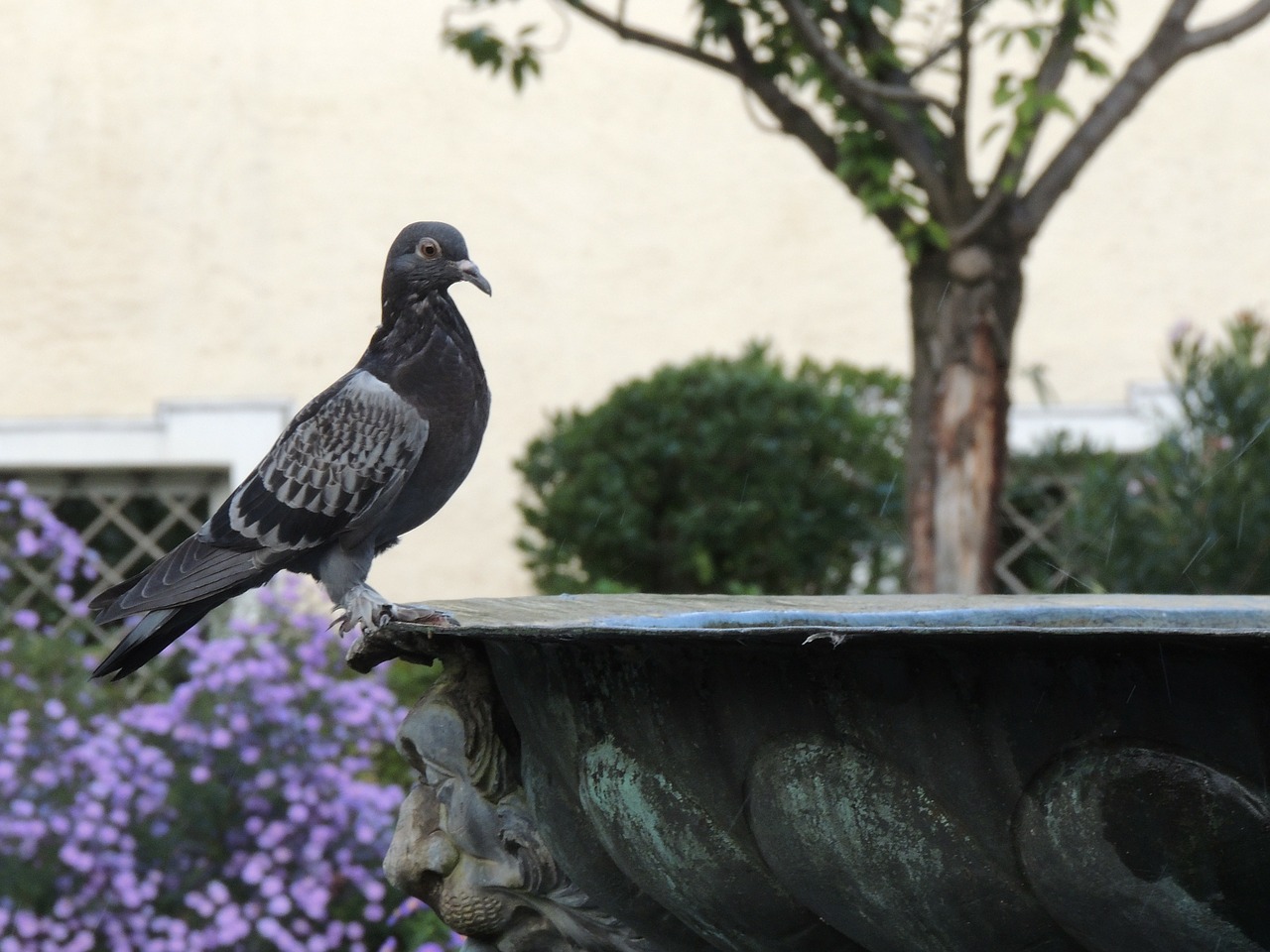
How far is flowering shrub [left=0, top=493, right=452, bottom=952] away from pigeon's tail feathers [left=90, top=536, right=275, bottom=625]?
1391mm

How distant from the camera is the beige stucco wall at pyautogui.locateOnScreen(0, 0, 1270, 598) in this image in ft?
22.2

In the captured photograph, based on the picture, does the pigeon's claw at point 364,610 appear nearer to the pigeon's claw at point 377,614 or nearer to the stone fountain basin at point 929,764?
the pigeon's claw at point 377,614

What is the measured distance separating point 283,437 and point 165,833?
6.30ft

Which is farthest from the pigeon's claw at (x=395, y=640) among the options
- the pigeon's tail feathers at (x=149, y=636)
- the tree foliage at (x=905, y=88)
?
the tree foliage at (x=905, y=88)

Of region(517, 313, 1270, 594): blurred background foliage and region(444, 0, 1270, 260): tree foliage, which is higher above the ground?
region(444, 0, 1270, 260): tree foliage

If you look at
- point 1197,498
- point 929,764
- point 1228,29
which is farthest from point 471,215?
point 929,764

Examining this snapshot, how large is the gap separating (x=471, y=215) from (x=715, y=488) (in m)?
1.83

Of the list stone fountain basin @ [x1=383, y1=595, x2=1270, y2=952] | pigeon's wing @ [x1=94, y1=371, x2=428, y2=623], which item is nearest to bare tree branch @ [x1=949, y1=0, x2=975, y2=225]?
pigeon's wing @ [x1=94, y1=371, x2=428, y2=623]

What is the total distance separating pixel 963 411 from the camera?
436cm

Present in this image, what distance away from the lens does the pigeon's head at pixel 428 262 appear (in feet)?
6.45

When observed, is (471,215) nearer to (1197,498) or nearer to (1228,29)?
(1197,498)

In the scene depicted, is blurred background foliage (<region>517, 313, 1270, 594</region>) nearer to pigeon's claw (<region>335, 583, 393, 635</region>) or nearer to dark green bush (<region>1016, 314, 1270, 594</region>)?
dark green bush (<region>1016, 314, 1270, 594</region>)

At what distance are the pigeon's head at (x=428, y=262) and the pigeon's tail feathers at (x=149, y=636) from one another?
48 cm

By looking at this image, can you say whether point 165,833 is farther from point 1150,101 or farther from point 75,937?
point 1150,101
